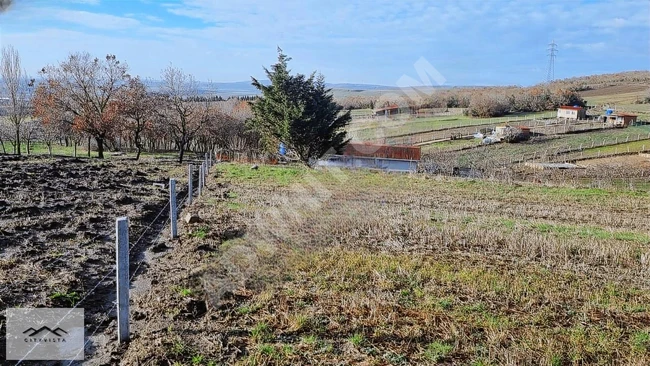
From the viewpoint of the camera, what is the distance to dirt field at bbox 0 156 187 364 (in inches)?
208

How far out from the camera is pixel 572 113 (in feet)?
198

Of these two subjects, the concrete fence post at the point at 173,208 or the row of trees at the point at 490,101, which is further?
the row of trees at the point at 490,101

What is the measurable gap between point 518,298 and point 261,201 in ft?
26.1

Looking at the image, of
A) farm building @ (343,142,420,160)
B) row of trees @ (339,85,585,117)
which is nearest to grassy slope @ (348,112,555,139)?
row of trees @ (339,85,585,117)

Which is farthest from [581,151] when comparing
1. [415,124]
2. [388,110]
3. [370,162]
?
[370,162]

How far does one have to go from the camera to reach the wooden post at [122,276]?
4.06 m

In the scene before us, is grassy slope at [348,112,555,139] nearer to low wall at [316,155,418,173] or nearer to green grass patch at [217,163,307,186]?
low wall at [316,155,418,173]

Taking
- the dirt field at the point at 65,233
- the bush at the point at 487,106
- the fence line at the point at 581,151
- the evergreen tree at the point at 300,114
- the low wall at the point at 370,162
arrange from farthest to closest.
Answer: the bush at the point at 487,106, the fence line at the point at 581,151, the low wall at the point at 370,162, the evergreen tree at the point at 300,114, the dirt field at the point at 65,233

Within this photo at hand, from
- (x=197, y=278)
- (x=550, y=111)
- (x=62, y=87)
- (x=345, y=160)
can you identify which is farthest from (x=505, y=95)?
(x=197, y=278)

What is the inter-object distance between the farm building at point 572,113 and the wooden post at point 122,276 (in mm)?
67391

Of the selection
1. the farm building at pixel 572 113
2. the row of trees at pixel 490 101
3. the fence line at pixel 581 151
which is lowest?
the fence line at pixel 581 151

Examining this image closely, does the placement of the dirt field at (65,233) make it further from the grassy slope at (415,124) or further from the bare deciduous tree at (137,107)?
the grassy slope at (415,124)

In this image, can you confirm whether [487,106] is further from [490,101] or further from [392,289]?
[392,289]

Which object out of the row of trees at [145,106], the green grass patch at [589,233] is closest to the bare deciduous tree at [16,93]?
the row of trees at [145,106]
